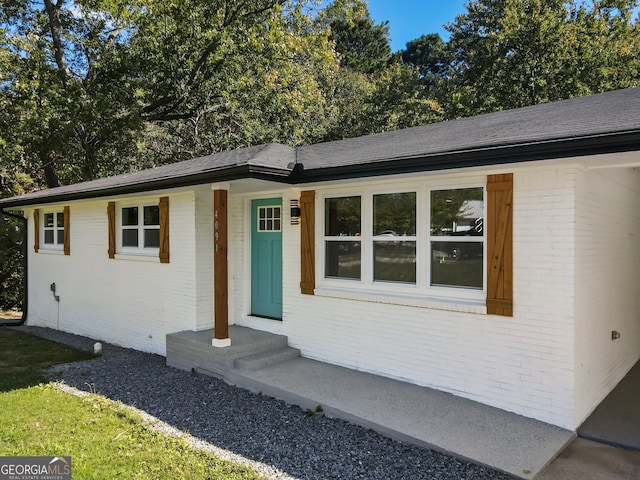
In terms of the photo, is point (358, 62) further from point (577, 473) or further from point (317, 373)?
point (577, 473)

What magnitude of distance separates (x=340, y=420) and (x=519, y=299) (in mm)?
2207

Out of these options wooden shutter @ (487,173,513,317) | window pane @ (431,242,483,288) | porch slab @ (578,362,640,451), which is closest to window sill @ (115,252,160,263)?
window pane @ (431,242,483,288)

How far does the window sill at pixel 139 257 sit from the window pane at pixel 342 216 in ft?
11.0

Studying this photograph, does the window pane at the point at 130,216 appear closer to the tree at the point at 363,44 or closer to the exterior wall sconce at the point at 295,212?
the exterior wall sconce at the point at 295,212

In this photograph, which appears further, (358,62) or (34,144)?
(358,62)

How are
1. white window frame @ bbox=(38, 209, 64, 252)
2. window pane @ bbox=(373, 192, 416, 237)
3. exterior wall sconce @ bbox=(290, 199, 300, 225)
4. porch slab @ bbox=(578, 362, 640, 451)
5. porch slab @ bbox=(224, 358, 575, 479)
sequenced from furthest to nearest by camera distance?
white window frame @ bbox=(38, 209, 64, 252) → exterior wall sconce @ bbox=(290, 199, 300, 225) → window pane @ bbox=(373, 192, 416, 237) → porch slab @ bbox=(578, 362, 640, 451) → porch slab @ bbox=(224, 358, 575, 479)

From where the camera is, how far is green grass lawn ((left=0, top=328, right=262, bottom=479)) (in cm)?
362

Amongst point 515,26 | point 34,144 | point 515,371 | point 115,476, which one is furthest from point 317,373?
point 515,26

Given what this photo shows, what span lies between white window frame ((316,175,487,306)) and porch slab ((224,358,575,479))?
1033 mm

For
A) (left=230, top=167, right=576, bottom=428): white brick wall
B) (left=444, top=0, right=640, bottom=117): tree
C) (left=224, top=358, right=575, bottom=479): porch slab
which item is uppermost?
(left=444, top=0, right=640, bottom=117): tree

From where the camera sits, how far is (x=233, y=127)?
1825 cm

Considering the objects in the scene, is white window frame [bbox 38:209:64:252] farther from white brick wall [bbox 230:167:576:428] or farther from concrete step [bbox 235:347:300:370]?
white brick wall [bbox 230:167:576:428]

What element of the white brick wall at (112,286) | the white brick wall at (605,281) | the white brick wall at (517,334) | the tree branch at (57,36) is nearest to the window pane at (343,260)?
the white brick wall at (517,334)

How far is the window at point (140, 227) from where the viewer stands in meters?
8.16
